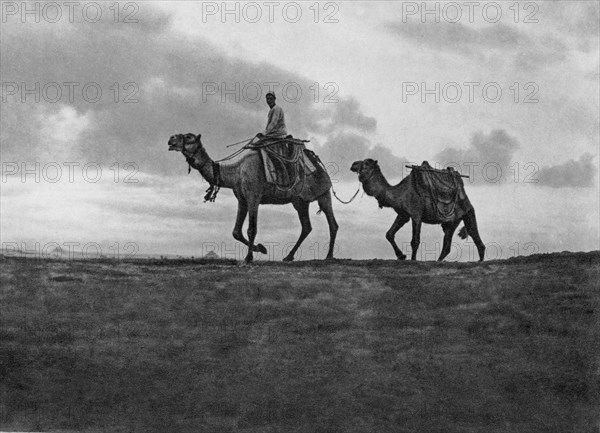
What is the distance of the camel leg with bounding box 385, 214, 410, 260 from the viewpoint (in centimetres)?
1668

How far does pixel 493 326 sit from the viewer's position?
1289 centimetres

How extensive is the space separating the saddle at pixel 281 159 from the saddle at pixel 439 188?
7.11ft

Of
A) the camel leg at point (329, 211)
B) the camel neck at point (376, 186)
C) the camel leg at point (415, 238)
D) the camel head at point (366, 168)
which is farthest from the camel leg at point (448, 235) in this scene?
the camel leg at point (329, 211)

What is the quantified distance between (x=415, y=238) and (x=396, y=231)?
0.45 meters

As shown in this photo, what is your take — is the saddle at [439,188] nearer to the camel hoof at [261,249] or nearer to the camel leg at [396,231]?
the camel leg at [396,231]

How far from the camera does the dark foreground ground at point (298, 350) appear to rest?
11.3 meters

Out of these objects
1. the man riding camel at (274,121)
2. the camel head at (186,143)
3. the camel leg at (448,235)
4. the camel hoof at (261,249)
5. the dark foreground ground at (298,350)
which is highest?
the man riding camel at (274,121)

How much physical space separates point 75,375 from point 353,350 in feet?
11.4

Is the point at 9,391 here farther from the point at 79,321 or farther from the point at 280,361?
the point at 280,361

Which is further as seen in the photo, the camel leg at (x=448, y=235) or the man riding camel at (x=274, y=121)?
the camel leg at (x=448, y=235)

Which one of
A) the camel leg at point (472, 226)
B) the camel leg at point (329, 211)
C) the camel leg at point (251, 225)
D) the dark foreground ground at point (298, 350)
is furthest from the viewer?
the camel leg at point (472, 226)

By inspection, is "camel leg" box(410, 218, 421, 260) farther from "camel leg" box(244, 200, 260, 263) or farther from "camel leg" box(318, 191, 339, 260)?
"camel leg" box(244, 200, 260, 263)

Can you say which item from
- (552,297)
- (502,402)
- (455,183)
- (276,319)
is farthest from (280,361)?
(455,183)

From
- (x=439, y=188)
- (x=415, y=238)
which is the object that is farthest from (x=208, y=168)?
(x=439, y=188)
